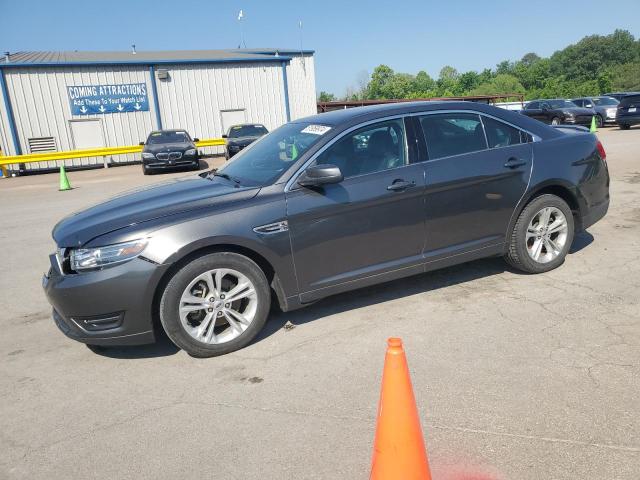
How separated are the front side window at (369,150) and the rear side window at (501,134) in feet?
2.95

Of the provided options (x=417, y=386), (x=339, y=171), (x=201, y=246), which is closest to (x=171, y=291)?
(x=201, y=246)

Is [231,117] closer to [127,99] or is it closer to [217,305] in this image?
[127,99]

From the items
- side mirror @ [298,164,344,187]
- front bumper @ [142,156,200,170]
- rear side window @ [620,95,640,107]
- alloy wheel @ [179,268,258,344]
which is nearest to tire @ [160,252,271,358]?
alloy wheel @ [179,268,258,344]

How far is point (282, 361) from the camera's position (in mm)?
3635

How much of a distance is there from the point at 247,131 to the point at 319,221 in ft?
58.0

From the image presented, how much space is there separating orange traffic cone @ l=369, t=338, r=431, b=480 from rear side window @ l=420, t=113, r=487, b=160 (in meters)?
2.73

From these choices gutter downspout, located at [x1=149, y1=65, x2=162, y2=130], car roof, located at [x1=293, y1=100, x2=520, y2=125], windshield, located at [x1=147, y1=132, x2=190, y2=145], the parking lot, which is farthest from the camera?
gutter downspout, located at [x1=149, y1=65, x2=162, y2=130]

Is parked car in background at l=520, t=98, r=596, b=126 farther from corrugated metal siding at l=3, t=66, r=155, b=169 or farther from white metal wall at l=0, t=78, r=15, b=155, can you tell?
white metal wall at l=0, t=78, r=15, b=155

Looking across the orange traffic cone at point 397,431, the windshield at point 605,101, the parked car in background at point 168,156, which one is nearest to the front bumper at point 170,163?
the parked car in background at point 168,156

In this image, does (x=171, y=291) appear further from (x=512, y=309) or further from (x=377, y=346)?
(x=512, y=309)

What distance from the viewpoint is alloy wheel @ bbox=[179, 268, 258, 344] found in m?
3.66

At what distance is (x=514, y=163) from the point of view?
4691 millimetres

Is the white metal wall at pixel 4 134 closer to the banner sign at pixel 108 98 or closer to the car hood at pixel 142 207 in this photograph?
the banner sign at pixel 108 98

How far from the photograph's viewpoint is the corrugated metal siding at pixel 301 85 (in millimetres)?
29217
